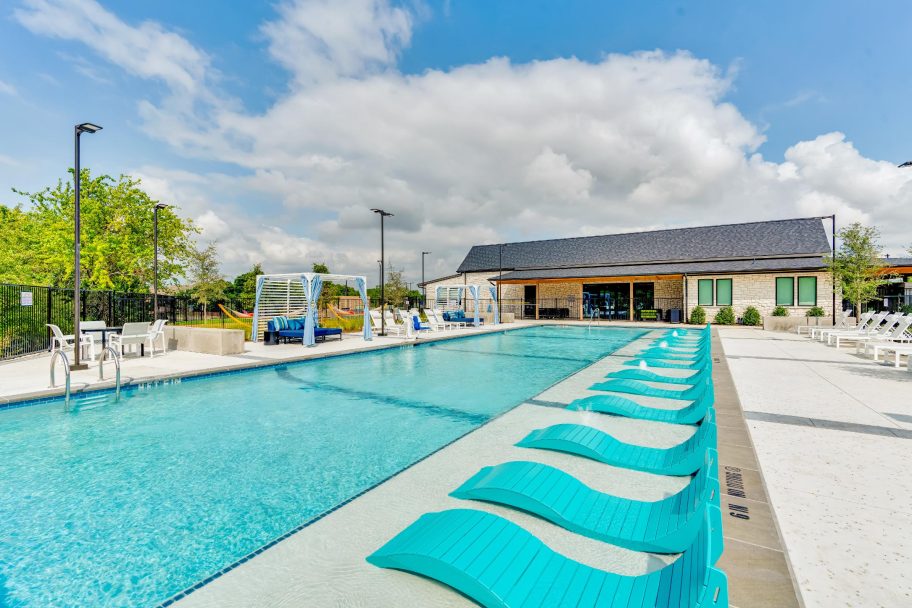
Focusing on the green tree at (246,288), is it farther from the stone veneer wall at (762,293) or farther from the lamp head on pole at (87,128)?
the stone veneer wall at (762,293)

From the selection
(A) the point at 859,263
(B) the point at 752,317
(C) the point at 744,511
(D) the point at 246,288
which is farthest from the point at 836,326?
(D) the point at 246,288

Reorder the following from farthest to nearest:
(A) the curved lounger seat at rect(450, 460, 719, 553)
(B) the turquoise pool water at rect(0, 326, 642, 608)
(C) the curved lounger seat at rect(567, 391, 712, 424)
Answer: (C) the curved lounger seat at rect(567, 391, 712, 424) → (B) the turquoise pool water at rect(0, 326, 642, 608) → (A) the curved lounger seat at rect(450, 460, 719, 553)

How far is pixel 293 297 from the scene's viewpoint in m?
17.3

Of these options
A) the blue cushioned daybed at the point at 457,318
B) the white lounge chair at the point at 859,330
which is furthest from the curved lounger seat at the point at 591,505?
the blue cushioned daybed at the point at 457,318

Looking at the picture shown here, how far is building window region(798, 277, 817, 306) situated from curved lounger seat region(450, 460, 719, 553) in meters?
25.3

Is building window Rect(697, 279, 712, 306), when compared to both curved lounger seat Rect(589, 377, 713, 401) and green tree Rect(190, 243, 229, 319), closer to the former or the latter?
curved lounger seat Rect(589, 377, 713, 401)

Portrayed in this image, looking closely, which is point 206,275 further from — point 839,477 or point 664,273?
point 839,477

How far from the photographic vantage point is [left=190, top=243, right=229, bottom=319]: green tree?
2876 cm

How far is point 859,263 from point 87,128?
26.7m

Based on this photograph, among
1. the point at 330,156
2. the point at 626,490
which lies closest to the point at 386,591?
the point at 626,490

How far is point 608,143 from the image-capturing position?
17.3 m

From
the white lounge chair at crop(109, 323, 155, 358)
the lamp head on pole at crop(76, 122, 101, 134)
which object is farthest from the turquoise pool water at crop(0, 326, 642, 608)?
the lamp head on pole at crop(76, 122, 101, 134)

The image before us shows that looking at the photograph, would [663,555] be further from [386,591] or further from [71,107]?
[71,107]

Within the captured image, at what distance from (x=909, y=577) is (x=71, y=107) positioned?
65.9ft
